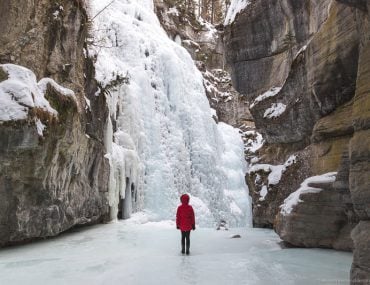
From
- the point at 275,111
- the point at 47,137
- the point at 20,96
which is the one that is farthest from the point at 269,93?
the point at 20,96

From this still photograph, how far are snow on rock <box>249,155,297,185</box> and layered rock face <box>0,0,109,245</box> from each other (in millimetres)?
6919

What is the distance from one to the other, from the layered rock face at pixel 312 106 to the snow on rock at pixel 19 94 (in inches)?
234

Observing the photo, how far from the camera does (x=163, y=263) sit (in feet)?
23.4

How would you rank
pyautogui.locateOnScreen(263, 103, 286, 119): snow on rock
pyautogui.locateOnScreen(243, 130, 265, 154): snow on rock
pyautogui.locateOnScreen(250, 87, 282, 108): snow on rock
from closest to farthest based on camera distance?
pyautogui.locateOnScreen(263, 103, 286, 119): snow on rock → pyautogui.locateOnScreen(250, 87, 282, 108): snow on rock → pyautogui.locateOnScreen(243, 130, 265, 154): snow on rock

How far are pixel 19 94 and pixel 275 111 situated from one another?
10509 mm

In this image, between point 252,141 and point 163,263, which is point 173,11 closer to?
point 252,141

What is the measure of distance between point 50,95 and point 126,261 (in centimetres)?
427

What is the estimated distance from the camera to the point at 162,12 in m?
31.2

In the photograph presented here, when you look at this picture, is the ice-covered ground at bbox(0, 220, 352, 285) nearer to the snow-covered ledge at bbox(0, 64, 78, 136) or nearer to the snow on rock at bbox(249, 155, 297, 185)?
the snow-covered ledge at bbox(0, 64, 78, 136)

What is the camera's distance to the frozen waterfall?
56.4 ft

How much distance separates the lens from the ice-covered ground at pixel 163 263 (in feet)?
19.3

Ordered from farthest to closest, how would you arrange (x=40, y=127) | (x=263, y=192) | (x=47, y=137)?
(x=263, y=192)
(x=47, y=137)
(x=40, y=127)

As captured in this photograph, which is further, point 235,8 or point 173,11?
point 173,11

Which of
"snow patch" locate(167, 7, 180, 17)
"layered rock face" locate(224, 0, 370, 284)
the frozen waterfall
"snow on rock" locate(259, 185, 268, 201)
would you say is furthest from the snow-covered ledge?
"snow patch" locate(167, 7, 180, 17)
